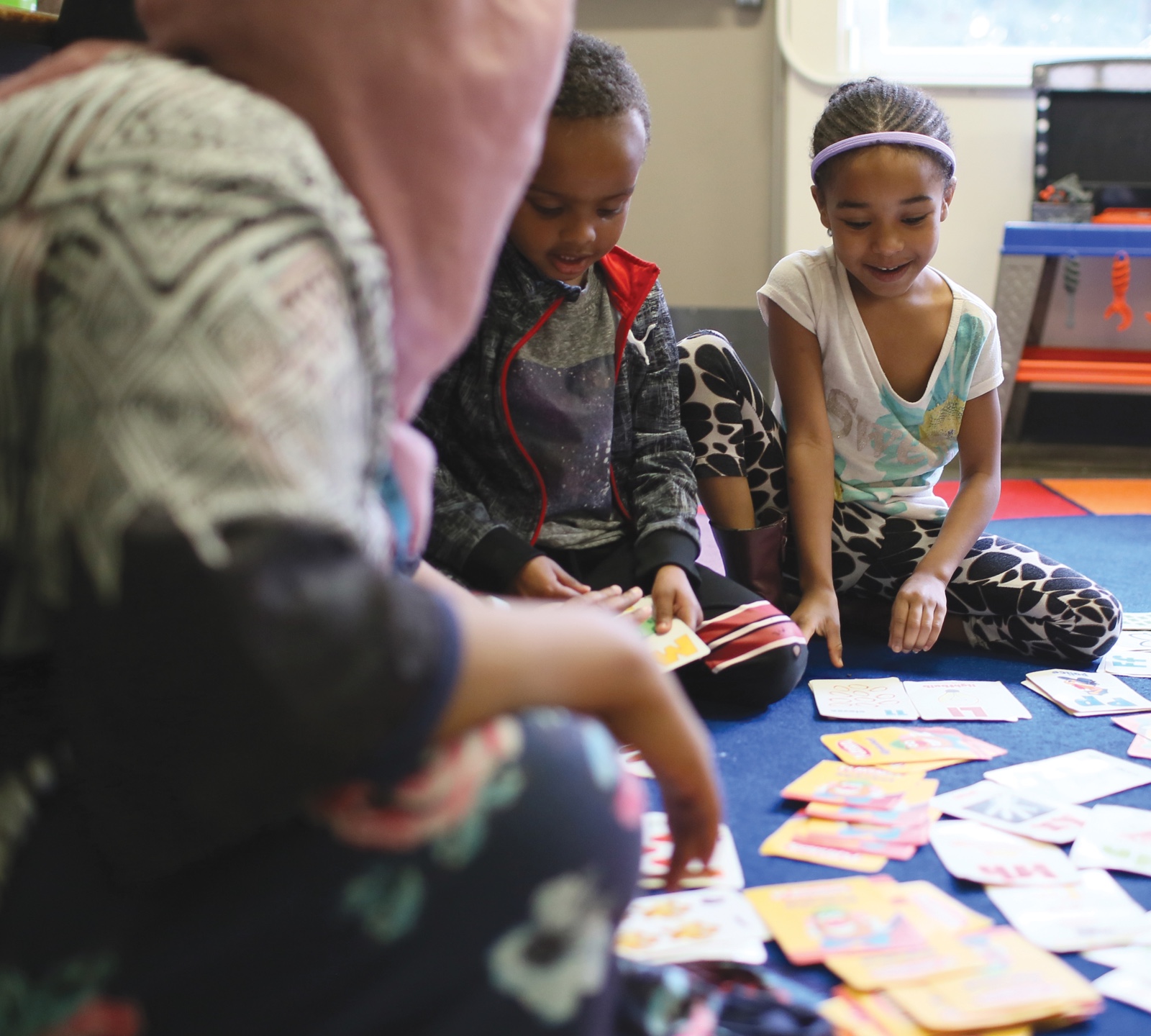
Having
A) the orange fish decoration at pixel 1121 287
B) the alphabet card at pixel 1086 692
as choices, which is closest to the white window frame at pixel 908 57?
the orange fish decoration at pixel 1121 287

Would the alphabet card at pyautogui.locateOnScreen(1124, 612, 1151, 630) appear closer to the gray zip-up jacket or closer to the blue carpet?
the blue carpet

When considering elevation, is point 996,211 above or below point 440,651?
below

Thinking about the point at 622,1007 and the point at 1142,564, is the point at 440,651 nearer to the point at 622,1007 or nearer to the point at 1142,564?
the point at 622,1007

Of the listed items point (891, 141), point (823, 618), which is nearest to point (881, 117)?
point (891, 141)

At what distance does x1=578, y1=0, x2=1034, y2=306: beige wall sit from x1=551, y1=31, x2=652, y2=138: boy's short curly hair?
2172 mm

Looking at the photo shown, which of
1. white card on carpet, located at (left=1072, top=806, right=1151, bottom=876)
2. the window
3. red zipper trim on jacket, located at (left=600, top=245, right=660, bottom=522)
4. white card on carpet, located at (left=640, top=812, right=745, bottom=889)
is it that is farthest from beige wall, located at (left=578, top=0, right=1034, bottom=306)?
white card on carpet, located at (left=640, top=812, right=745, bottom=889)

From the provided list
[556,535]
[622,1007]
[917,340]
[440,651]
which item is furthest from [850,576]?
[440,651]

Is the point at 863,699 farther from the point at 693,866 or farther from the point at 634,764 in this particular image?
the point at 693,866

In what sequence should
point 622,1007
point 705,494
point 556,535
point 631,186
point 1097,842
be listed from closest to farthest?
1. point 622,1007
2. point 1097,842
3. point 631,186
4. point 556,535
5. point 705,494

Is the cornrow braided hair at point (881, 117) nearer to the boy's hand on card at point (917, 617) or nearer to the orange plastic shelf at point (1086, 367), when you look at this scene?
the boy's hand on card at point (917, 617)

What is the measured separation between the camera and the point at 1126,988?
86cm

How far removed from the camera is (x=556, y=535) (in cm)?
154

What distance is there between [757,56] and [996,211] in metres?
0.92

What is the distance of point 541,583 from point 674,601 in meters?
0.20
